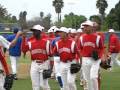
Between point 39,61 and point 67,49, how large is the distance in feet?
4.32

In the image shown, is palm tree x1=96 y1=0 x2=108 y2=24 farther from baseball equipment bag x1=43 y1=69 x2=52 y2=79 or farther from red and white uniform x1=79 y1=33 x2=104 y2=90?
baseball equipment bag x1=43 y1=69 x2=52 y2=79

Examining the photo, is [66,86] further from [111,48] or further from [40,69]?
[111,48]

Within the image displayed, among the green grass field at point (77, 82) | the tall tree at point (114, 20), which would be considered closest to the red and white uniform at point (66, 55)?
the green grass field at point (77, 82)

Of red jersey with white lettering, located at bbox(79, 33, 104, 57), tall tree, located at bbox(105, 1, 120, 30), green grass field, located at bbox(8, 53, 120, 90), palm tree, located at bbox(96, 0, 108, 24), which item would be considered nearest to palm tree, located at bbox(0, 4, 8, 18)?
palm tree, located at bbox(96, 0, 108, 24)

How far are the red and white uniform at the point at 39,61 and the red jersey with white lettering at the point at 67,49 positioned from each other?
38.1 inches

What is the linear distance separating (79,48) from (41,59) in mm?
1781

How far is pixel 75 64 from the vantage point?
14422 mm

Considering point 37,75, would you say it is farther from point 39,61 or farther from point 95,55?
point 95,55

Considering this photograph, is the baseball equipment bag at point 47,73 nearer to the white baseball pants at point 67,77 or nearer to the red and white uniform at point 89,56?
the white baseball pants at point 67,77

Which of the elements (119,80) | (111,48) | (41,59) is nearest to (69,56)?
(41,59)

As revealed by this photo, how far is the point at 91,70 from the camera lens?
1445cm

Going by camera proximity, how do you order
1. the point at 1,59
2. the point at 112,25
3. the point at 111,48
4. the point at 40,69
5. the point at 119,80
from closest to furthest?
the point at 1,59 → the point at 40,69 → the point at 119,80 → the point at 111,48 → the point at 112,25

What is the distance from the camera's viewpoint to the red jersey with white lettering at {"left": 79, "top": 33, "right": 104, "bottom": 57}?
48.2 ft

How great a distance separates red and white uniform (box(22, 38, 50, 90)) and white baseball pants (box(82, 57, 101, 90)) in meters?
1.39
